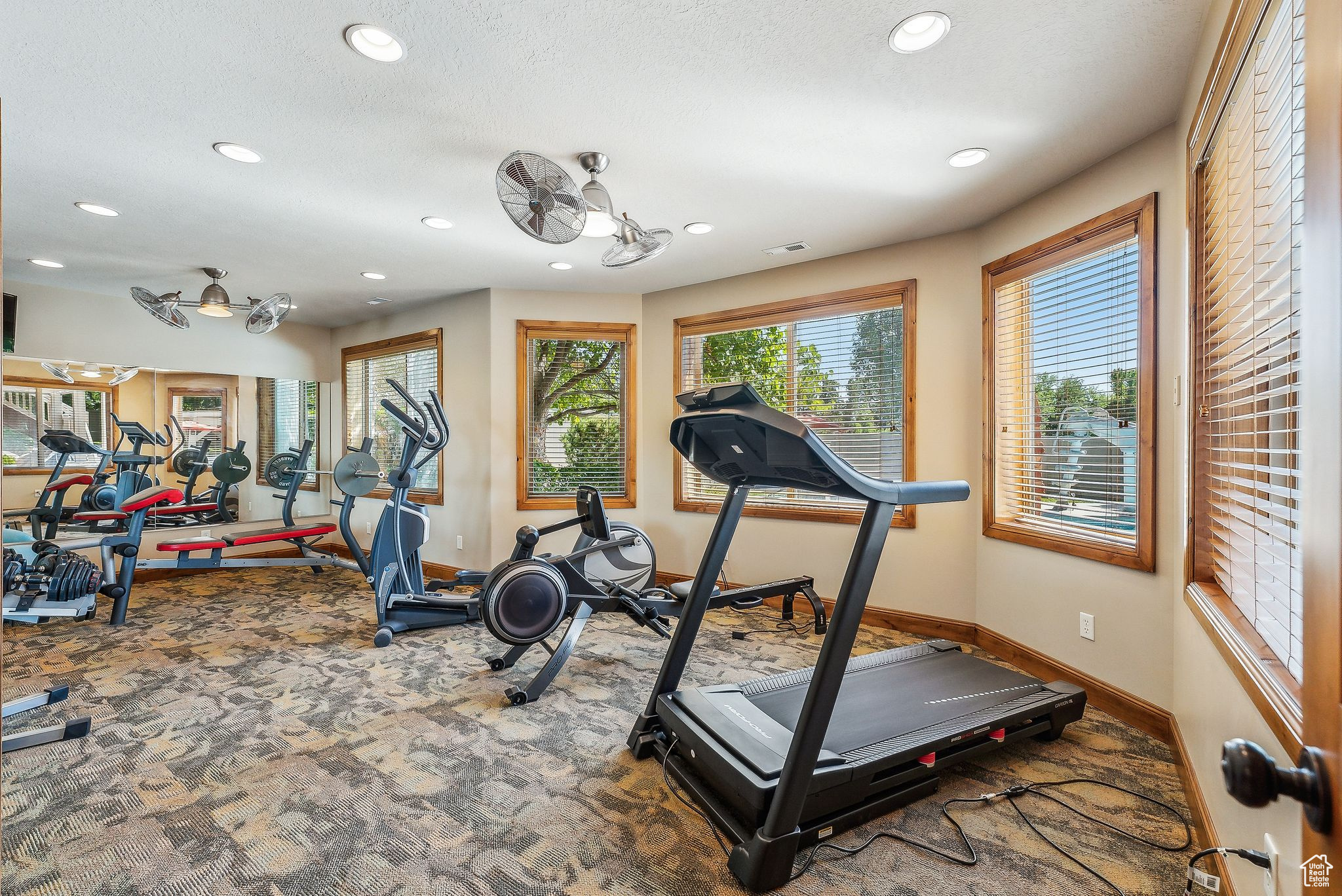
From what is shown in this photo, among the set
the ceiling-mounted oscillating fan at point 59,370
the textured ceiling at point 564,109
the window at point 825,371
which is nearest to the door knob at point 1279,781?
the textured ceiling at point 564,109

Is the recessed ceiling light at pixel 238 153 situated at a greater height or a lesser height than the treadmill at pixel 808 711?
greater

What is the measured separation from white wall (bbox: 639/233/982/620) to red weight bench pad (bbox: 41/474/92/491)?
4.78 metres

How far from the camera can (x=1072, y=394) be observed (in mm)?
3057

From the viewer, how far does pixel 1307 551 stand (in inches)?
31.3

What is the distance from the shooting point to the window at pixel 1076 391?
8.64 feet

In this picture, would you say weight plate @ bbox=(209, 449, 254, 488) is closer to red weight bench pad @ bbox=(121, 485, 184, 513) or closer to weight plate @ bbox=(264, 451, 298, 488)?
weight plate @ bbox=(264, 451, 298, 488)

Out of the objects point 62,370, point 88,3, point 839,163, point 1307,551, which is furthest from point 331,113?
point 62,370

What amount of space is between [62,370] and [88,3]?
14.0 feet

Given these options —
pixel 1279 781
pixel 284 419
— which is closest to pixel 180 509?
pixel 284 419

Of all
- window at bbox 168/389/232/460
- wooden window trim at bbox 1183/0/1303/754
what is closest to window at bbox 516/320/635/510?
window at bbox 168/389/232/460

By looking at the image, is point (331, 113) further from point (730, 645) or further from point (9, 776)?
point (730, 645)

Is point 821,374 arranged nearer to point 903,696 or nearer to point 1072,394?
point 1072,394

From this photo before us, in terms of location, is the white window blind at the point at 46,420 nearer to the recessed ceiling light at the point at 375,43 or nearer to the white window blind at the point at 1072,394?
the recessed ceiling light at the point at 375,43

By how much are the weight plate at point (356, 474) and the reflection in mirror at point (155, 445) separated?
5.53 ft
